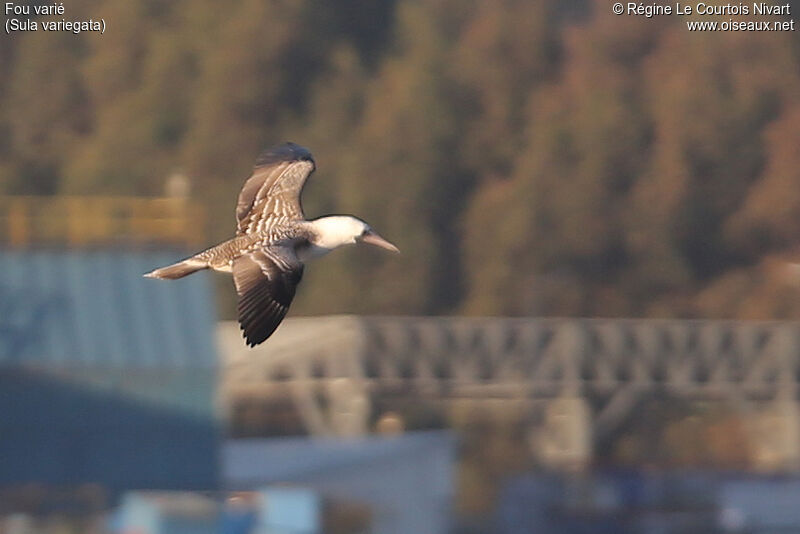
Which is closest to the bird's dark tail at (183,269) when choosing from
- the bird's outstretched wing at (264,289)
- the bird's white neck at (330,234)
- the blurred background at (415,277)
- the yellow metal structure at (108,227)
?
the bird's outstretched wing at (264,289)

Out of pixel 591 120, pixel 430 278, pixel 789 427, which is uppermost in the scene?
pixel 591 120

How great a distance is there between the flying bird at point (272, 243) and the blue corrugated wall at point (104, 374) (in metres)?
9.97

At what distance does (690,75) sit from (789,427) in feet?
57.7

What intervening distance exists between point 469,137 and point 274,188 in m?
40.1

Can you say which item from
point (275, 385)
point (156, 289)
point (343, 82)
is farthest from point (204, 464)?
point (343, 82)

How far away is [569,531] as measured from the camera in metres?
26.4

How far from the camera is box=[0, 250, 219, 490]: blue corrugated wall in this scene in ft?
80.8

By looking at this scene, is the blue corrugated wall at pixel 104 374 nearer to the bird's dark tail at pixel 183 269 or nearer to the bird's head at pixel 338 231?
the bird's head at pixel 338 231

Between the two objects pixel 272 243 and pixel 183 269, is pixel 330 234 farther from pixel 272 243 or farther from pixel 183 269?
pixel 183 269

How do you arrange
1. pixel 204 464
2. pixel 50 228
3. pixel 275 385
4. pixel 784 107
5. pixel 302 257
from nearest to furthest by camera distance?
pixel 302 257 < pixel 204 464 < pixel 50 228 < pixel 275 385 < pixel 784 107

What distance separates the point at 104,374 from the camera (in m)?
25.1

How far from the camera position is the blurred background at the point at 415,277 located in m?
25.1

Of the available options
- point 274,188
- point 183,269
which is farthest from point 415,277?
point 183,269

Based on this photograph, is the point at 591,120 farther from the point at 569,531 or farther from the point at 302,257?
the point at 302,257
